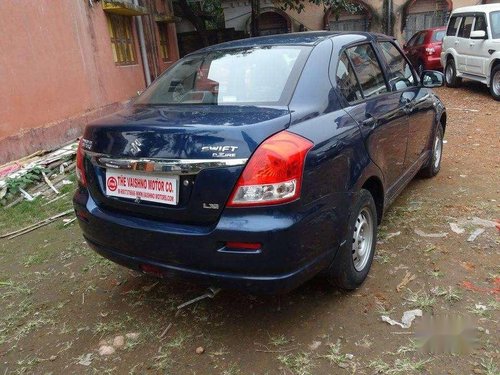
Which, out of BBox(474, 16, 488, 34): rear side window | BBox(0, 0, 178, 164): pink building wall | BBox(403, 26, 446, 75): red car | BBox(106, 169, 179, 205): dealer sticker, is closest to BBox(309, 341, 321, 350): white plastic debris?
BBox(106, 169, 179, 205): dealer sticker

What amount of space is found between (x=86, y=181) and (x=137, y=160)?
0.56 meters

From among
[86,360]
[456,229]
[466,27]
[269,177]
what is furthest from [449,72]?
[86,360]

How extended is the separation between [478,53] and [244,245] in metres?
9.37

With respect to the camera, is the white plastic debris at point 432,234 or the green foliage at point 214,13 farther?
the green foliage at point 214,13

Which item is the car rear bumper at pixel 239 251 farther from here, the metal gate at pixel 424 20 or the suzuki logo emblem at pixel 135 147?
the metal gate at pixel 424 20

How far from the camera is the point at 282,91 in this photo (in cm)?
259

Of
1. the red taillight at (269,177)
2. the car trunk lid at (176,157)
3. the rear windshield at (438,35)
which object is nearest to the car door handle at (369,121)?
the car trunk lid at (176,157)

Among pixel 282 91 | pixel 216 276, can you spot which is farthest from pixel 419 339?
pixel 282 91

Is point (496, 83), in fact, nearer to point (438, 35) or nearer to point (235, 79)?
point (438, 35)

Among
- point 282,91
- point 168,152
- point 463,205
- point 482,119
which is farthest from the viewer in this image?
point 482,119

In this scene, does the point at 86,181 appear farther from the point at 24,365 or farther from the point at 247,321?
the point at 247,321

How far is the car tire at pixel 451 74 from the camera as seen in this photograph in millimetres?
11047

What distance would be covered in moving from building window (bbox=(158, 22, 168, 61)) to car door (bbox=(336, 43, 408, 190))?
38.1 feet

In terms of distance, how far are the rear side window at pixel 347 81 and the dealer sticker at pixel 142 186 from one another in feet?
4.11
